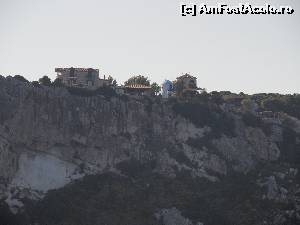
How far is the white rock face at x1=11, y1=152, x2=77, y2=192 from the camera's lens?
9381 cm

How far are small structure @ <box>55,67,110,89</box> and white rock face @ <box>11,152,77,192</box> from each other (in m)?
16.0

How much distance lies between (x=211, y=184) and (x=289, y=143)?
1551 centimetres

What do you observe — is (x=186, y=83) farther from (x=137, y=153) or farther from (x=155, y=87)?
(x=137, y=153)

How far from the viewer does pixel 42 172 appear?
9525 centimetres

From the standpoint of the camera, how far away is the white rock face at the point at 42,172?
93.8 meters

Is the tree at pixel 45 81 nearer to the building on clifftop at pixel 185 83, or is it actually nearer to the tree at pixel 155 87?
the tree at pixel 155 87

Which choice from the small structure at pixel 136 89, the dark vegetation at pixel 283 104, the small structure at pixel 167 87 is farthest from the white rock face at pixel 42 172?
the dark vegetation at pixel 283 104

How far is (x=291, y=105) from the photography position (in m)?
124

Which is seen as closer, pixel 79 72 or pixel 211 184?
pixel 211 184

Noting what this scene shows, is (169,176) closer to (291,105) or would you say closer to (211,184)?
(211,184)

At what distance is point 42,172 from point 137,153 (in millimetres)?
11964

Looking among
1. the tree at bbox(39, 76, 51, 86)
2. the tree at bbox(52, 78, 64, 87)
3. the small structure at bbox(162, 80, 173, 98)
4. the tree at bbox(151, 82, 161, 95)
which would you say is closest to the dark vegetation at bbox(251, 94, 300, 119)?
the small structure at bbox(162, 80, 173, 98)

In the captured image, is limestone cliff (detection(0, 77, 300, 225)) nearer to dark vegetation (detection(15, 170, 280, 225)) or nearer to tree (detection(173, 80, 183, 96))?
dark vegetation (detection(15, 170, 280, 225))

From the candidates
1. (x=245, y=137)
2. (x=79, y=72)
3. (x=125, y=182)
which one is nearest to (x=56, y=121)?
(x=125, y=182)
